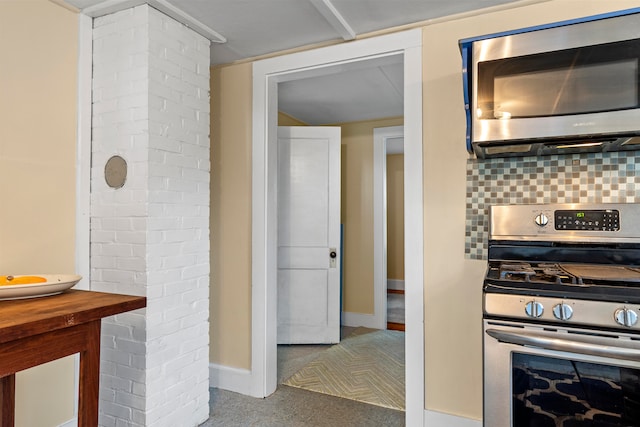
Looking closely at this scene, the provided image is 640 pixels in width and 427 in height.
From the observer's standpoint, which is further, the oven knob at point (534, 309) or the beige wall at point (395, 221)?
the beige wall at point (395, 221)

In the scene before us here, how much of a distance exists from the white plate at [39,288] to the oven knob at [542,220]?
2.03m

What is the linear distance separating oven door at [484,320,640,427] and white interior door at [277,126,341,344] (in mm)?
2339

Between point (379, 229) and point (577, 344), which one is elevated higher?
point (379, 229)

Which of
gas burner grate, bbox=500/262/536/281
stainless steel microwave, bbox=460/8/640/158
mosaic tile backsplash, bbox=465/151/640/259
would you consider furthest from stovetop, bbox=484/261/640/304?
stainless steel microwave, bbox=460/8/640/158

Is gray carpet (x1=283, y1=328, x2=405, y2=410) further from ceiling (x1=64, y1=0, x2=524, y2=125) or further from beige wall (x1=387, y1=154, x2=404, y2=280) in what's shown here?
beige wall (x1=387, y1=154, x2=404, y2=280)

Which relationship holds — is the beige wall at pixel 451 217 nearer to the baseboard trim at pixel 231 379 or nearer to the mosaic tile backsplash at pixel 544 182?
the mosaic tile backsplash at pixel 544 182

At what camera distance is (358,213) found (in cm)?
420

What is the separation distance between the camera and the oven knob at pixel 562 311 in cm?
129

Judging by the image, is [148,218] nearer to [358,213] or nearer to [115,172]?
[115,172]

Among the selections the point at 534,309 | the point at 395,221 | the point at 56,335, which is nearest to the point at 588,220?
the point at 534,309

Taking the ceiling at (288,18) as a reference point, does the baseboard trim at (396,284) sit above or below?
below

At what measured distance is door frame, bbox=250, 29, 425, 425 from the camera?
2.16 m

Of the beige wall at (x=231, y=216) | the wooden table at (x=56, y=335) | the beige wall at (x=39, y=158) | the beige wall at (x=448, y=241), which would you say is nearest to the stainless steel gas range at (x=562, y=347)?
the beige wall at (x=448, y=241)

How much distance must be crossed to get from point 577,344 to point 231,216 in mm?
2066
